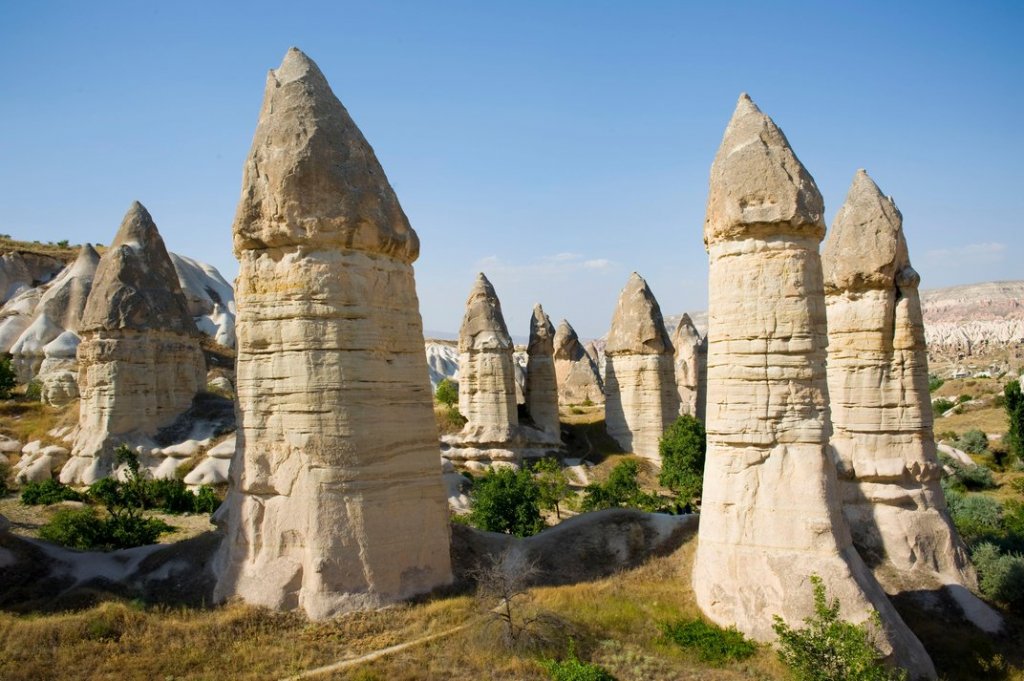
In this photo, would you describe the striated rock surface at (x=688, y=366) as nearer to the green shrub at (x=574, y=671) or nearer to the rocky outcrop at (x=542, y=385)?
the rocky outcrop at (x=542, y=385)

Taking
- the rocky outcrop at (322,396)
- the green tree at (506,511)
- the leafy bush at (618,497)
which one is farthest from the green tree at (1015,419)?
the rocky outcrop at (322,396)

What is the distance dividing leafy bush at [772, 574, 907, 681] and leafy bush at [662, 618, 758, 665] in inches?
17.6

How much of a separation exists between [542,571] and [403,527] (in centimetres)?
236

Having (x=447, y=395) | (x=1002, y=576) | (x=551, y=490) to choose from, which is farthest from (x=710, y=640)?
(x=447, y=395)

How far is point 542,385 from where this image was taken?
90.0 feet

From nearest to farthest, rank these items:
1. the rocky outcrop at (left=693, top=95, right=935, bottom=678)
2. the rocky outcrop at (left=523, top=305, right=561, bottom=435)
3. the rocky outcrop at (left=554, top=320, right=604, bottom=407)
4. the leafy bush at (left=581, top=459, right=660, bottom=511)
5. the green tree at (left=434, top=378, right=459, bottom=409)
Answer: the rocky outcrop at (left=693, top=95, right=935, bottom=678)
the leafy bush at (left=581, top=459, right=660, bottom=511)
the rocky outcrop at (left=523, top=305, right=561, bottom=435)
the green tree at (left=434, top=378, right=459, bottom=409)
the rocky outcrop at (left=554, top=320, right=604, bottom=407)

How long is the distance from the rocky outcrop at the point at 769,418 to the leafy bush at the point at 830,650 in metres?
0.50

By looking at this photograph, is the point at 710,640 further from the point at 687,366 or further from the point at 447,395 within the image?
the point at 687,366

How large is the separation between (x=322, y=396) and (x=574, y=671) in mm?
4342

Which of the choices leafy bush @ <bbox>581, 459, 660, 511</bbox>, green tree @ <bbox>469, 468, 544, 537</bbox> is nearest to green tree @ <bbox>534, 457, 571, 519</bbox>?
leafy bush @ <bbox>581, 459, 660, 511</bbox>

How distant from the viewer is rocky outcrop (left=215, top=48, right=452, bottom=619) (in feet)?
31.2

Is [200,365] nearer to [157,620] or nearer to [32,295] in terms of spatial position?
[157,620]

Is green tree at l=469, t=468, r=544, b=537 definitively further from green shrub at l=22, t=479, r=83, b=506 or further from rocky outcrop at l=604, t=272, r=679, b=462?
rocky outcrop at l=604, t=272, r=679, b=462

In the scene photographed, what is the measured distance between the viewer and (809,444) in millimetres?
9477
